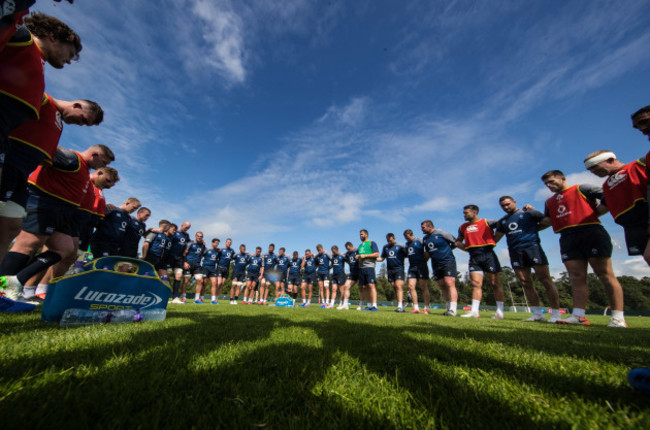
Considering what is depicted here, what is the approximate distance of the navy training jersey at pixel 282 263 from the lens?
14209 millimetres

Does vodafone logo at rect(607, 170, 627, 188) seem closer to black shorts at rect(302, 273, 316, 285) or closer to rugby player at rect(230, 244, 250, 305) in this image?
black shorts at rect(302, 273, 316, 285)

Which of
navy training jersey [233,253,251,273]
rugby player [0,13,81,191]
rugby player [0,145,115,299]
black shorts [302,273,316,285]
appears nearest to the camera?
rugby player [0,13,81,191]

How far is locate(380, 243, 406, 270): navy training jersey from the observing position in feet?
31.7

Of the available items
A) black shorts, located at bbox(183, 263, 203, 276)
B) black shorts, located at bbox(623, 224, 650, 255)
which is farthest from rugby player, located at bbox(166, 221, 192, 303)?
black shorts, located at bbox(623, 224, 650, 255)

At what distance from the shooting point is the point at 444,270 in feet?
25.7

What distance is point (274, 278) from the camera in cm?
1405

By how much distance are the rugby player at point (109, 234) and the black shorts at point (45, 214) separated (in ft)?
7.18

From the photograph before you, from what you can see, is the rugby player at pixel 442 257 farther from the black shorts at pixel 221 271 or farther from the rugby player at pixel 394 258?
the black shorts at pixel 221 271

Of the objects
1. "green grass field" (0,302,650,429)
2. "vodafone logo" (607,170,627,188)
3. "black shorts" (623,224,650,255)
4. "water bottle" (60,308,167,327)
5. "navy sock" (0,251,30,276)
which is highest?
"vodafone logo" (607,170,627,188)

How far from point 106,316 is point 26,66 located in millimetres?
2384

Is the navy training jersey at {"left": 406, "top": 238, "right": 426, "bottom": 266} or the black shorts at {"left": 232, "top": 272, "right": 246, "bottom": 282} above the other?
the navy training jersey at {"left": 406, "top": 238, "right": 426, "bottom": 266}

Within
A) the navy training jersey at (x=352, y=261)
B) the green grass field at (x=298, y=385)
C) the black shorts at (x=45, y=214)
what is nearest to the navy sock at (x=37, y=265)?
the black shorts at (x=45, y=214)

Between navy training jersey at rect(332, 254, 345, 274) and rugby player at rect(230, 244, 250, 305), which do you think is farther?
rugby player at rect(230, 244, 250, 305)

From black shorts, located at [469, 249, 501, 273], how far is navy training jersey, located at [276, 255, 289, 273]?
950cm
